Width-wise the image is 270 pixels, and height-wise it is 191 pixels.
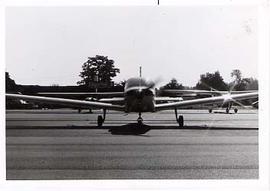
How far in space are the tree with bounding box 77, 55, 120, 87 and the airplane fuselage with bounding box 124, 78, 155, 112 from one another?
0.88 m

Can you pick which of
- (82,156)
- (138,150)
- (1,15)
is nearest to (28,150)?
(82,156)

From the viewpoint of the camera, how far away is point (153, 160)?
600cm

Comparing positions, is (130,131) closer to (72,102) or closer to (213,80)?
(72,102)

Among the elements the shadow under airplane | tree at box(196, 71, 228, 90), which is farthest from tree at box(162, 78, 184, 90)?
the shadow under airplane

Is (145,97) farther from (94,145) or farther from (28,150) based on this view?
(28,150)

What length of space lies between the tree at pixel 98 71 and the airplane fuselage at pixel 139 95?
34.5 inches

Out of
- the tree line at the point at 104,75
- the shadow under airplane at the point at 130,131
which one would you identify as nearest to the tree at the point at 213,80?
the tree line at the point at 104,75

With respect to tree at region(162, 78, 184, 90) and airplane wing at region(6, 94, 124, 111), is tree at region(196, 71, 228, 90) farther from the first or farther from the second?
airplane wing at region(6, 94, 124, 111)

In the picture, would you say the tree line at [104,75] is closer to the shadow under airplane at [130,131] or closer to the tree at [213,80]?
the tree at [213,80]

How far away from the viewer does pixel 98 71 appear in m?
8.68

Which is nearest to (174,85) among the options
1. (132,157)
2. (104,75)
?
(104,75)

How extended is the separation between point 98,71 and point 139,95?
1.62 m

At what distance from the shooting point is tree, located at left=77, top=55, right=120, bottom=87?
25.3ft
